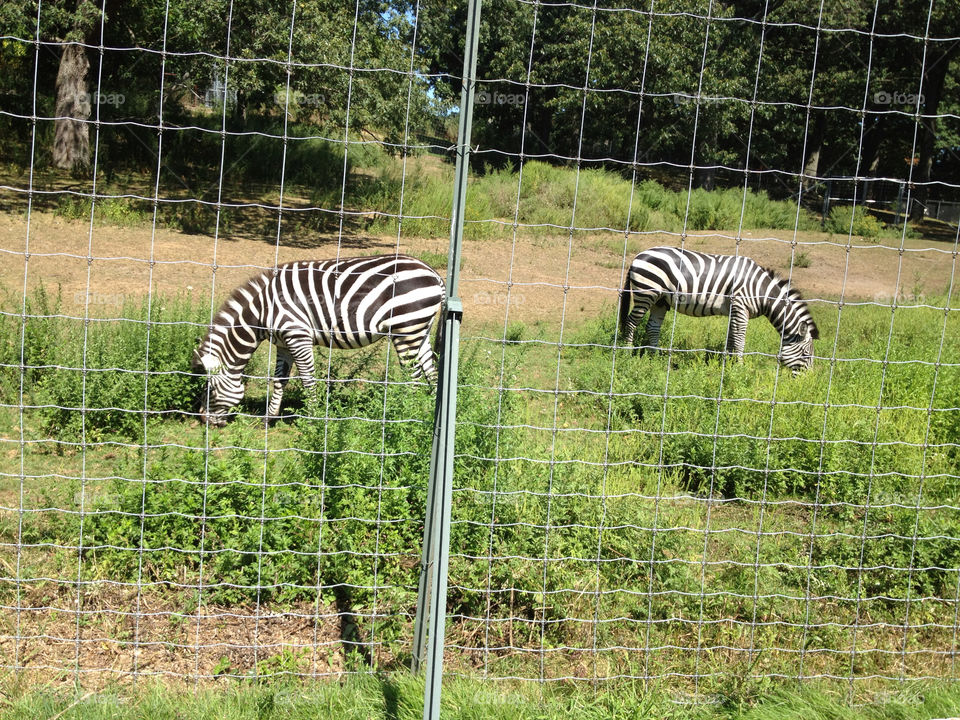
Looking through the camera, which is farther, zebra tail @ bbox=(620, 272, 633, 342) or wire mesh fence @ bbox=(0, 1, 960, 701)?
zebra tail @ bbox=(620, 272, 633, 342)

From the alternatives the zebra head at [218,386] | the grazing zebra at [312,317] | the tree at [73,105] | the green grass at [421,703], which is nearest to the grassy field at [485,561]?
the green grass at [421,703]

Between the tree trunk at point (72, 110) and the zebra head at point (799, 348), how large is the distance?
44.8 ft

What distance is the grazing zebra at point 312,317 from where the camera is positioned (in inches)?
289

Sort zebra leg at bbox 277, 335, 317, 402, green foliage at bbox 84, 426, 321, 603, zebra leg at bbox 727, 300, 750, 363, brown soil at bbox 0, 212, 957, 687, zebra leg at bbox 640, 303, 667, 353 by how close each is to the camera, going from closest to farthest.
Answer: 1. brown soil at bbox 0, 212, 957, 687
2. green foliage at bbox 84, 426, 321, 603
3. zebra leg at bbox 277, 335, 317, 402
4. zebra leg at bbox 727, 300, 750, 363
5. zebra leg at bbox 640, 303, 667, 353

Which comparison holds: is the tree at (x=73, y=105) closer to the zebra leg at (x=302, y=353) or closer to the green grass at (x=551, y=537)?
the zebra leg at (x=302, y=353)

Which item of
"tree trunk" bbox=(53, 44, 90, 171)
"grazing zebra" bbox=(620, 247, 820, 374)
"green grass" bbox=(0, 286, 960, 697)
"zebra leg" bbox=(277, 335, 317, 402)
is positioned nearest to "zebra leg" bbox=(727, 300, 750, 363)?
"grazing zebra" bbox=(620, 247, 820, 374)

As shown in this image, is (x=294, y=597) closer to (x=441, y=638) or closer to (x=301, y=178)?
(x=441, y=638)

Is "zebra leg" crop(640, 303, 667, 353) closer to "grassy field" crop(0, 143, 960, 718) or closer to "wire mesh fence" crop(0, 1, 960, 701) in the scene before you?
"wire mesh fence" crop(0, 1, 960, 701)

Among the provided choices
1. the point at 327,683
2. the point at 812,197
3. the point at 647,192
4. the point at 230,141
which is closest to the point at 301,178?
the point at 230,141

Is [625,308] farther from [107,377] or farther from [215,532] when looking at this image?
[215,532]

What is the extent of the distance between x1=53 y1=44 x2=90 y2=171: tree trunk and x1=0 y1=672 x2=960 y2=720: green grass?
52.6ft

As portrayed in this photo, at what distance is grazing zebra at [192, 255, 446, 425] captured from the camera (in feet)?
24.1

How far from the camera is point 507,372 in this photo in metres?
6.43

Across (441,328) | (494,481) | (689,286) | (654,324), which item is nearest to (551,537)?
(494,481)
